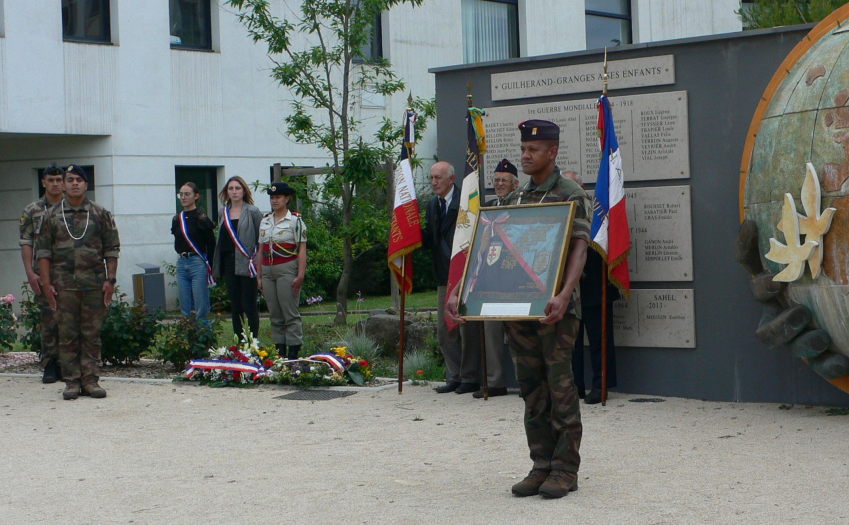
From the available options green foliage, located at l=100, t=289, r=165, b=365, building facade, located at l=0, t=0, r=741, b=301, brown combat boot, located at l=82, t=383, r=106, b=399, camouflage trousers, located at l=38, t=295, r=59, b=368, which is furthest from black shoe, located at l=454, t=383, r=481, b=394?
building facade, located at l=0, t=0, r=741, b=301

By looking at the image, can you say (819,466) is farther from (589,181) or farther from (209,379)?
(209,379)

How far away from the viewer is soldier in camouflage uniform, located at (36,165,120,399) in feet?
32.7

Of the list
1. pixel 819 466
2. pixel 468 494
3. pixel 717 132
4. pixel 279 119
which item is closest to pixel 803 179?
pixel 717 132

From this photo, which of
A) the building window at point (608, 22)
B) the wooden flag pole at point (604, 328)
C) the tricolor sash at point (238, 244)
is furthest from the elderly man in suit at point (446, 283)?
the building window at point (608, 22)

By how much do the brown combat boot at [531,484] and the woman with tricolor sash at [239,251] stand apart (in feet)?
19.8

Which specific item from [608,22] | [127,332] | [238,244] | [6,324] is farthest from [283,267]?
[608,22]

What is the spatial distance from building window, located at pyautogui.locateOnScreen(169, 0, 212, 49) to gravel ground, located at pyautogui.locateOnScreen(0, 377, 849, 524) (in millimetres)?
11654

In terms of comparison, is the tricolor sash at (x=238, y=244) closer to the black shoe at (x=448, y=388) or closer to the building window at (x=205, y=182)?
the black shoe at (x=448, y=388)

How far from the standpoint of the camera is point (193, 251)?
12219mm

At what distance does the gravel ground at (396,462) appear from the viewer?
5582mm

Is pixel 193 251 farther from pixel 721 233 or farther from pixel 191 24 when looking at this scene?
pixel 191 24

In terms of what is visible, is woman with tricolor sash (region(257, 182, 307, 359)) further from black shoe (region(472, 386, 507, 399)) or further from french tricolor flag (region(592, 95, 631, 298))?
french tricolor flag (region(592, 95, 631, 298))

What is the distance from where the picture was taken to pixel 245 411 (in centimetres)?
902

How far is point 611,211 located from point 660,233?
609 millimetres
